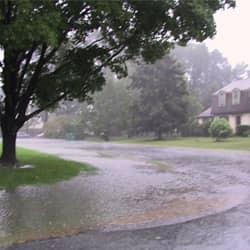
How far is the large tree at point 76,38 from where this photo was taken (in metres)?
11.9

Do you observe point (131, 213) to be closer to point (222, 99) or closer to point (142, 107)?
point (142, 107)

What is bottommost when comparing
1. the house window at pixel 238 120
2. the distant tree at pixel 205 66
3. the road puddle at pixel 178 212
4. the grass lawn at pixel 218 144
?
the road puddle at pixel 178 212

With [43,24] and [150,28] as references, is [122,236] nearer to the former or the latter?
[43,24]

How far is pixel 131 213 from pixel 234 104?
42.0 meters

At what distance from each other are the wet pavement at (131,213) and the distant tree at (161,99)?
33422 millimetres

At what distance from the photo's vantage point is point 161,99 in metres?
48.6

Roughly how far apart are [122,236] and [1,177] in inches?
286

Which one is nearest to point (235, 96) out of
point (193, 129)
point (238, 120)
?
point (238, 120)

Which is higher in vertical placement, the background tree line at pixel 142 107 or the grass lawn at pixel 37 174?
the background tree line at pixel 142 107

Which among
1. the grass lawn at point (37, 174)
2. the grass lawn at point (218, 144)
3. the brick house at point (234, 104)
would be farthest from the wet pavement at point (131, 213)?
the brick house at point (234, 104)

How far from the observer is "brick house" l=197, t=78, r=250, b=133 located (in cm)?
4728

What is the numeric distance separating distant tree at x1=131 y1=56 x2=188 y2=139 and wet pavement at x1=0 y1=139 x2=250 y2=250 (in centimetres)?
3342

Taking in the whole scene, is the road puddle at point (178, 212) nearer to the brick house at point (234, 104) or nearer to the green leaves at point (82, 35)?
the green leaves at point (82, 35)

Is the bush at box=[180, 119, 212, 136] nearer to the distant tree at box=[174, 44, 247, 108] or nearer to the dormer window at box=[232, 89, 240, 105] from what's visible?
the dormer window at box=[232, 89, 240, 105]
